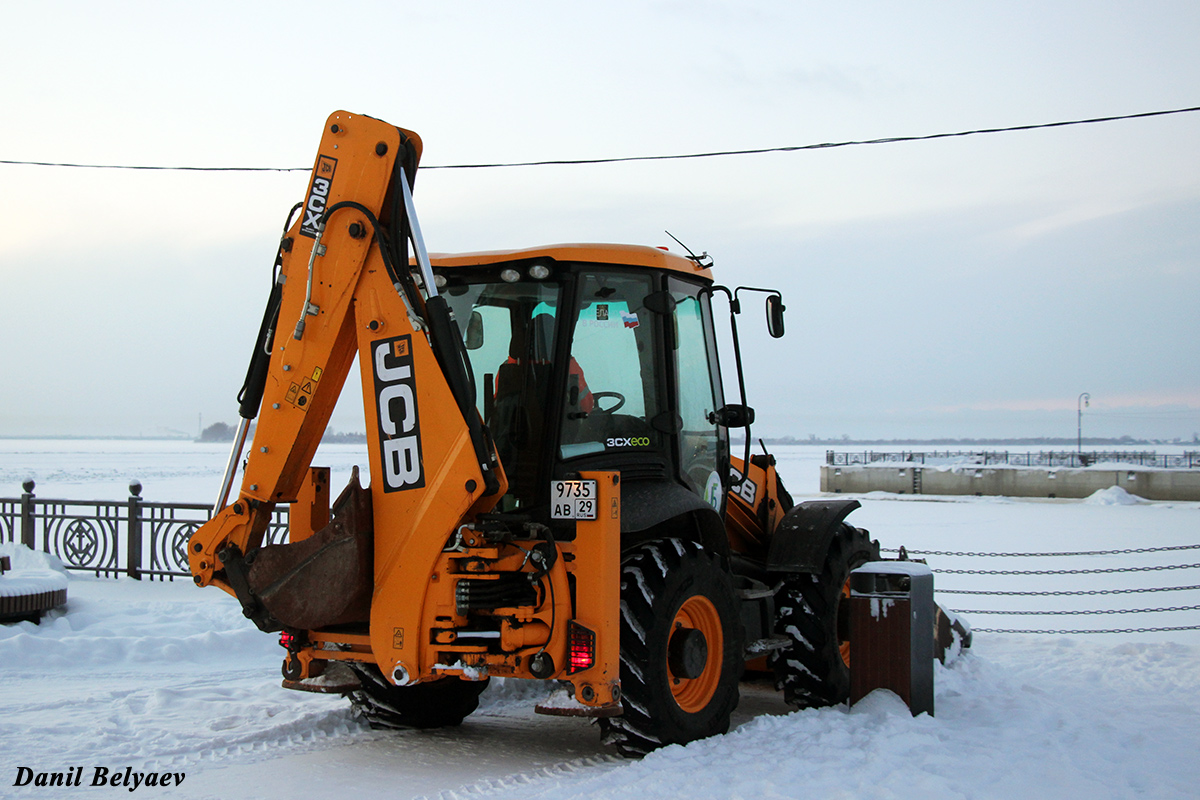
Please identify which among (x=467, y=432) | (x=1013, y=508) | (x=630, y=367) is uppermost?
(x=630, y=367)

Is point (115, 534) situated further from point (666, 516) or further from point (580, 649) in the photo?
point (580, 649)

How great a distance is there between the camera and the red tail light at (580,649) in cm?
510

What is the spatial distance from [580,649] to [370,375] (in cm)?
169

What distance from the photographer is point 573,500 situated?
5250mm

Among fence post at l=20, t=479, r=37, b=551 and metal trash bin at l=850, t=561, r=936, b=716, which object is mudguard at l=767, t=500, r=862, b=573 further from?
fence post at l=20, t=479, r=37, b=551

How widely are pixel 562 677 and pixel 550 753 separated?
96cm

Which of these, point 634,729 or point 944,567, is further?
point 944,567

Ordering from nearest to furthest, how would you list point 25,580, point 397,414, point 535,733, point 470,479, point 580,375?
point 470,479 → point 397,414 → point 580,375 → point 535,733 → point 25,580

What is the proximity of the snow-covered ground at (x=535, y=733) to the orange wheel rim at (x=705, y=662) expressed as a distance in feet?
0.89

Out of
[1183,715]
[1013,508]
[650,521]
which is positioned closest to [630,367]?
[650,521]

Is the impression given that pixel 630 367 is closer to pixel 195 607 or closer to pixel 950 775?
pixel 950 775

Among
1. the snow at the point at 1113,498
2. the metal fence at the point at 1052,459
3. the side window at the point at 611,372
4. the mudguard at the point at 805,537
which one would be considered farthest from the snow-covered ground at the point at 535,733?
the metal fence at the point at 1052,459

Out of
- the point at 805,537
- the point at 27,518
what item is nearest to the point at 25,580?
the point at 27,518

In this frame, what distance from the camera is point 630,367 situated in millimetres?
5957
